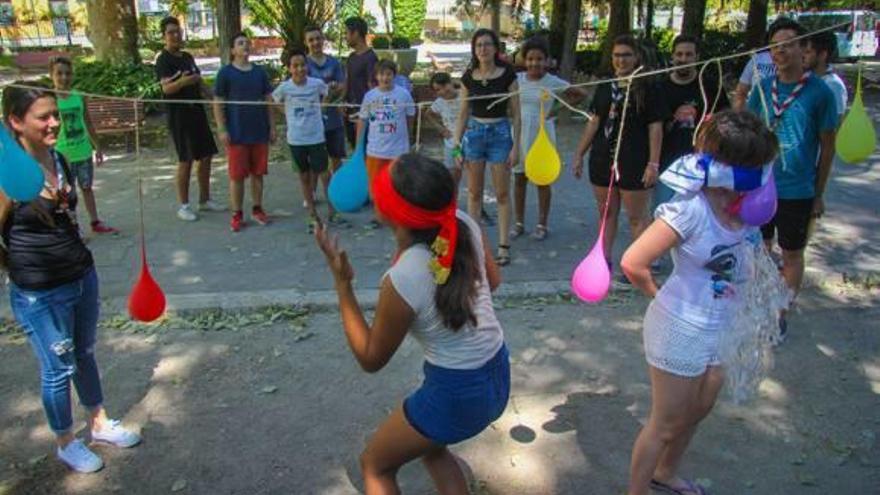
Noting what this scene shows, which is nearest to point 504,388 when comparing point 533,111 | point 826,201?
point 533,111

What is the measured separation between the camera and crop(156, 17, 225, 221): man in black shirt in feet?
22.4

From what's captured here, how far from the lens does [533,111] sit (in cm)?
605

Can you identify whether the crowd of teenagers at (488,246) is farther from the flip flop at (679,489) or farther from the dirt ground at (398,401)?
the dirt ground at (398,401)

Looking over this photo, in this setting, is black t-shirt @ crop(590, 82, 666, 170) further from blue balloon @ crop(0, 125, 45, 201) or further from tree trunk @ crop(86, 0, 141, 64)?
tree trunk @ crop(86, 0, 141, 64)

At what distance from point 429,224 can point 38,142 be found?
1.81 metres

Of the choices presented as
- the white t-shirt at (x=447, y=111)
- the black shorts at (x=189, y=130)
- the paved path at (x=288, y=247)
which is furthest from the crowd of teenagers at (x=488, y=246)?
the black shorts at (x=189, y=130)

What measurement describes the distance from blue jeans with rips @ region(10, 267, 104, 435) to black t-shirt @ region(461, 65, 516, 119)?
328 cm

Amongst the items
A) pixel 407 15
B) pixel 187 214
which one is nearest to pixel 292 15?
pixel 187 214

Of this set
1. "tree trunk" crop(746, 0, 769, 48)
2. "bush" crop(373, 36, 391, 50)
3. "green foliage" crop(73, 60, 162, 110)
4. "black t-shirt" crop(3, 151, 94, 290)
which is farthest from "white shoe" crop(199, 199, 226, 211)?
"bush" crop(373, 36, 391, 50)

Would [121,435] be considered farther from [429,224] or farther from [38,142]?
[429,224]

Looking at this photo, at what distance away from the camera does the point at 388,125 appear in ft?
20.4

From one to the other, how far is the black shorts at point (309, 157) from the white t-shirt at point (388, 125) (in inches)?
23.9

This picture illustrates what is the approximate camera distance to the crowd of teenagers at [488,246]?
2.21 metres

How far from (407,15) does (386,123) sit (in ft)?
A: 110
